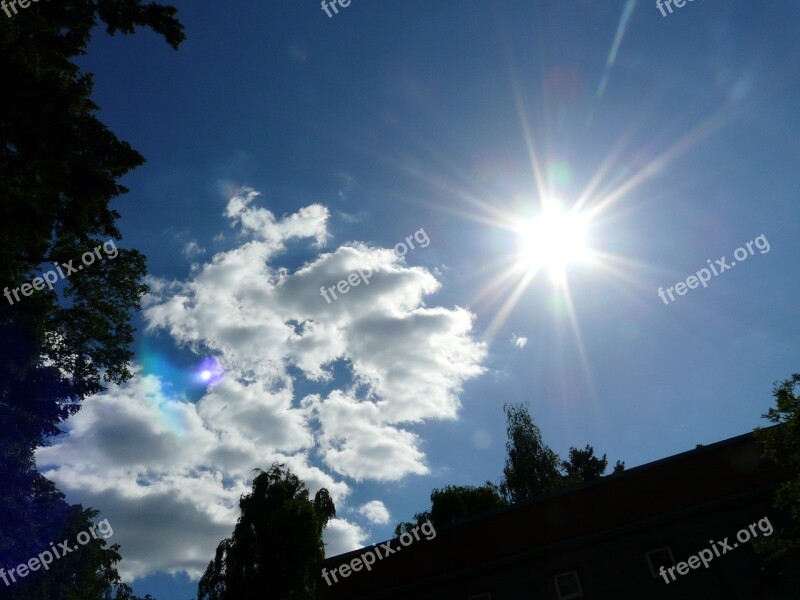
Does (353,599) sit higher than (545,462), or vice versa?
(545,462)

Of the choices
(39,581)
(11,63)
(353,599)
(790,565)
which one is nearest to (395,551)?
(353,599)

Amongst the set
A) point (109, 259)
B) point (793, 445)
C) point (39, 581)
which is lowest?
point (793, 445)

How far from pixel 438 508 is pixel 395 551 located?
25749mm

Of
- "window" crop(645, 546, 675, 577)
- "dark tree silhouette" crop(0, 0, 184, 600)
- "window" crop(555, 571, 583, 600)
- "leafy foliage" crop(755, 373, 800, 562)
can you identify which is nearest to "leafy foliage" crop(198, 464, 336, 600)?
"dark tree silhouette" crop(0, 0, 184, 600)

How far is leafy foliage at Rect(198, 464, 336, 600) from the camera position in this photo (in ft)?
110

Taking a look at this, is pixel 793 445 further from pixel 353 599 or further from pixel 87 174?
pixel 87 174

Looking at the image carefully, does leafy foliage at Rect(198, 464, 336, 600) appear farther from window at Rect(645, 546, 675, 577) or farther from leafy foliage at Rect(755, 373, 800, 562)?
leafy foliage at Rect(755, 373, 800, 562)

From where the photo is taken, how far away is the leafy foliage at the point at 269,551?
1316 inches

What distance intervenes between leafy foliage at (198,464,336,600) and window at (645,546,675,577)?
2356cm

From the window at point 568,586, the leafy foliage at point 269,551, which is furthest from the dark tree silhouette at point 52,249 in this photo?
the window at point 568,586

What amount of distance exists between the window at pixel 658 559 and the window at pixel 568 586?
2228 mm

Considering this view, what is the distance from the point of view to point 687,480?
1602cm

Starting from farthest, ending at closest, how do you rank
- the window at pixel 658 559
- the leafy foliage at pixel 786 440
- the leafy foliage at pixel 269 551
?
the leafy foliage at pixel 269 551
the window at pixel 658 559
the leafy foliage at pixel 786 440

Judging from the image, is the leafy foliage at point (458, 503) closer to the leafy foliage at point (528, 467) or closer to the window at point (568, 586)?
the leafy foliage at point (528, 467)
